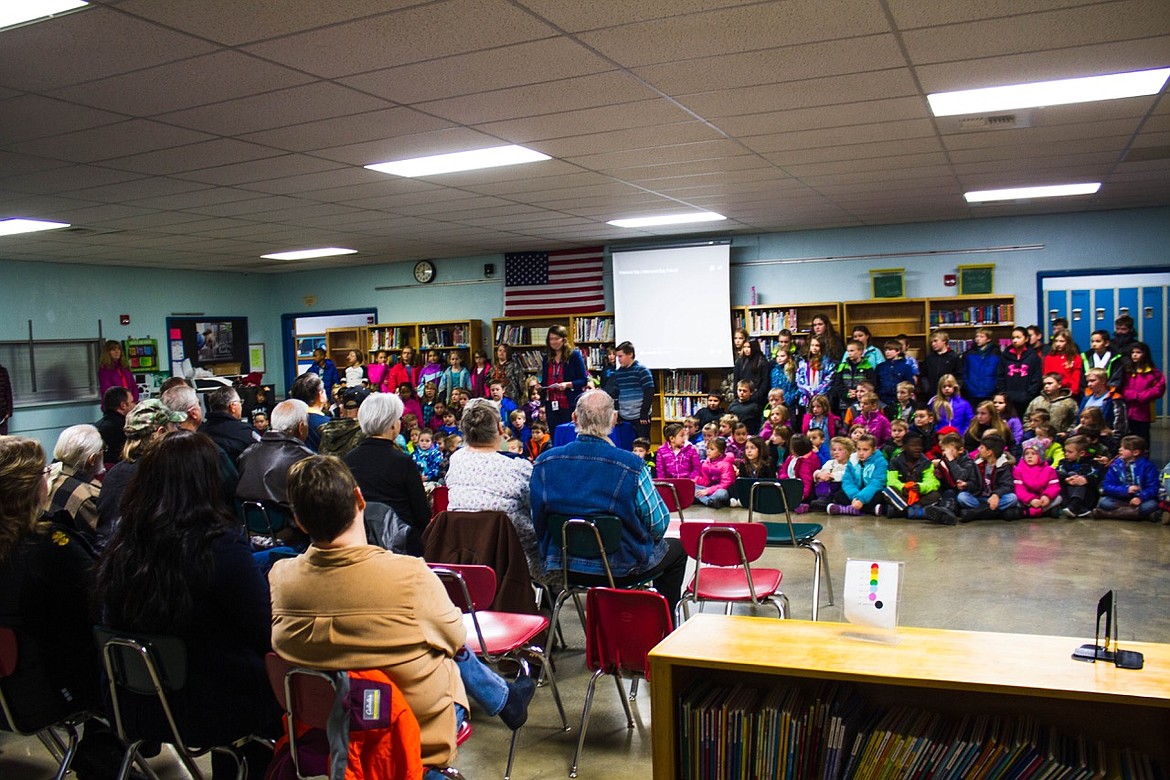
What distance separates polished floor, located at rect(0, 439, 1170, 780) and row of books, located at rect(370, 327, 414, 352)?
6.15 m

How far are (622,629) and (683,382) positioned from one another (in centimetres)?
822

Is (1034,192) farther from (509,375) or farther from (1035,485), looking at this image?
(509,375)

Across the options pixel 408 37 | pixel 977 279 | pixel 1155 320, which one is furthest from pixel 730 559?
pixel 1155 320

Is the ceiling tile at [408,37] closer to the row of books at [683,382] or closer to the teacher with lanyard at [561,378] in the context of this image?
the teacher with lanyard at [561,378]

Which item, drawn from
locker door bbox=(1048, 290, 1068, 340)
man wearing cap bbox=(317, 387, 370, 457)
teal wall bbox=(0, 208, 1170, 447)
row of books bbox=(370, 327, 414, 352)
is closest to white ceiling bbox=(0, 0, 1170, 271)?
teal wall bbox=(0, 208, 1170, 447)

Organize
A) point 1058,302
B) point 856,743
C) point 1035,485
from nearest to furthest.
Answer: point 856,743, point 1035,485, point 1058,302

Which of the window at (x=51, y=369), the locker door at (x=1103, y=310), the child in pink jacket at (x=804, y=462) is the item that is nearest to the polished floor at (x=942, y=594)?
the child in pink jacket at (x=804, y=462)

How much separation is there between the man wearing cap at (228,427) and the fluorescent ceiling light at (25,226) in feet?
12.4

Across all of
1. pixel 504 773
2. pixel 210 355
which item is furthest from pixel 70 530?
pixel 210 355

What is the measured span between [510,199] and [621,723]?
16.1ft

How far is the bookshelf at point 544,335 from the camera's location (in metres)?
11.7

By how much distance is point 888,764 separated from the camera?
7.06ft

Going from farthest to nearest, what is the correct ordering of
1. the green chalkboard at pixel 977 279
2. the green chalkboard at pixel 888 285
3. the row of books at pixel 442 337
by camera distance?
the row of books at pixel 442 337 < the green chalkboard at pixel 888 285 < the green chalkboard at pixel 977 279

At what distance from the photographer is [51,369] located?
11.2m
